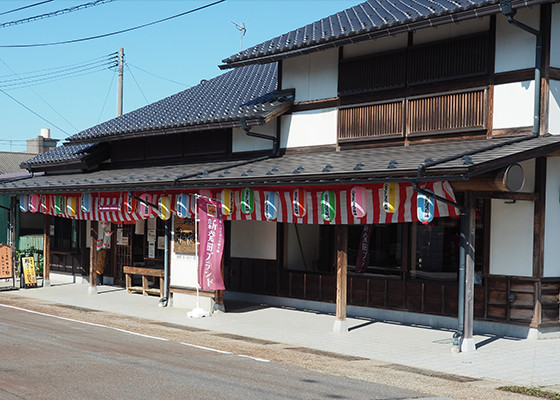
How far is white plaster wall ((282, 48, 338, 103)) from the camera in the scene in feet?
55.0

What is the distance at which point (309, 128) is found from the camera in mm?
17172

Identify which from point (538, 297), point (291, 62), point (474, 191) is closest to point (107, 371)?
point (474, 191)

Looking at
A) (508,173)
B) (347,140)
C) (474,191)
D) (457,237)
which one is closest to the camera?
(508,173)

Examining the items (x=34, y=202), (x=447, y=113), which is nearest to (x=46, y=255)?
(x=34, y=202)

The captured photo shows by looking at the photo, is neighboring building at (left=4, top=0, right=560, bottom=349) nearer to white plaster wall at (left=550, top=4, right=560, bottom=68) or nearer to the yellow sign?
white plaster wall at (left=550, top=4, right=560, bottom=68)

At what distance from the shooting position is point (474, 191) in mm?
12211

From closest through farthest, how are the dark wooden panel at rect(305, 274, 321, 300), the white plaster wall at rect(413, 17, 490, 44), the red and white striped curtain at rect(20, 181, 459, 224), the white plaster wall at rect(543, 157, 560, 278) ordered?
the red and white striped curtain at rect(20, 181, 459, 224) < the white plaster wall at rect(543, 157, 560, 278) < the white plaster wall at rect(413, 17, 490, 44) < the dark wooden panel at rect(305, 274, 321, 300)

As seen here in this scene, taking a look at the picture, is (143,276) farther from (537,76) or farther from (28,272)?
(537,76)

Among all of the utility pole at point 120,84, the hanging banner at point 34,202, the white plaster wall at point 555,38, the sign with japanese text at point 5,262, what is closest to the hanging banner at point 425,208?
the white plaster wall at point 555,38

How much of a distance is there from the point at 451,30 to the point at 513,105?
7.57 ft

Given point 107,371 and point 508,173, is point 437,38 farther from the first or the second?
point 107,371

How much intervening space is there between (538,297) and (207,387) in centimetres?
729

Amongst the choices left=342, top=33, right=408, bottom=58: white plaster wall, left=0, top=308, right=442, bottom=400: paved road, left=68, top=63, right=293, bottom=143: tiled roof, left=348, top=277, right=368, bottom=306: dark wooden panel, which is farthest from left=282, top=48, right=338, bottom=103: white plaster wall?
left=0, top=308, right=442, bottom=400: paved road

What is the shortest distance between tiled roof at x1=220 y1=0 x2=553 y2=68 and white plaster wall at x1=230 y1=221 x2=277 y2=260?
4469mm
